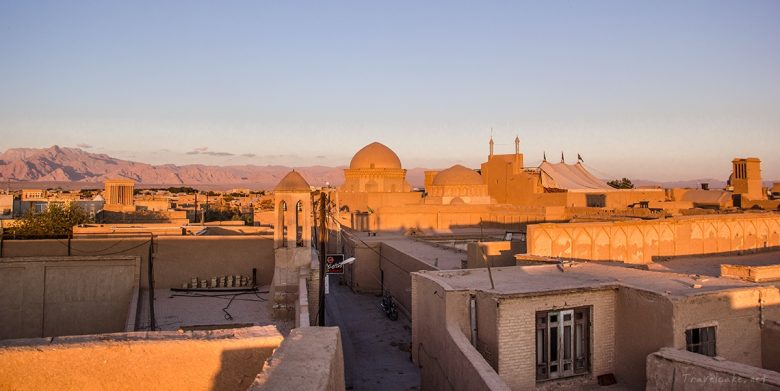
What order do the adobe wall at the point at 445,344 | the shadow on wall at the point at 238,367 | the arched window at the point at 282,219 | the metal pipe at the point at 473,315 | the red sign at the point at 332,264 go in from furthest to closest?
the red sign at the point at 332,264 < the arched window at the point at 282,219 < the metal pipe at the point at 473,315 < the adobe wall at the point at 445,344 < the shadow on wall at the point at 238,367

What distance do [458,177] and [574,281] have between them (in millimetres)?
30987

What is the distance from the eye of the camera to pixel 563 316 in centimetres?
952

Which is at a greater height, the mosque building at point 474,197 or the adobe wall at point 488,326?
the mosque building at point 474,197

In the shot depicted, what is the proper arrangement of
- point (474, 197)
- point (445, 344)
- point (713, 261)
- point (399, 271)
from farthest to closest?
point (474, 197)
point (399, 271)
point (713, 261)
point (445, 344)

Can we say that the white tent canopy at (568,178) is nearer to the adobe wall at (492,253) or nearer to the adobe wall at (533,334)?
the adobe wall at (492,253)

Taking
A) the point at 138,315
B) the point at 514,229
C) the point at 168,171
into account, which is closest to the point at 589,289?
the point at 138,315

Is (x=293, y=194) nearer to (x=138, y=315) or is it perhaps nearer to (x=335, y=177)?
(x=138, y=315)

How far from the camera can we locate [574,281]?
10242mm

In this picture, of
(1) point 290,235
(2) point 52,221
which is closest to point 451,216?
(1) point 290,235

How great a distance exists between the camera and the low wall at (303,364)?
152 inches

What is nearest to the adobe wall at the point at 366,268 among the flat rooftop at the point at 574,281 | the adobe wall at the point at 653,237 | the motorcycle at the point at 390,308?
the motorcycle at the point at 390,308

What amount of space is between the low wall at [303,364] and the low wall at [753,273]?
8.55 meters

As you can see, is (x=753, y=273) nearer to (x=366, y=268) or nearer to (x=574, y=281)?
(x=574, y=281)

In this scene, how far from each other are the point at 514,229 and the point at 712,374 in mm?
24241
